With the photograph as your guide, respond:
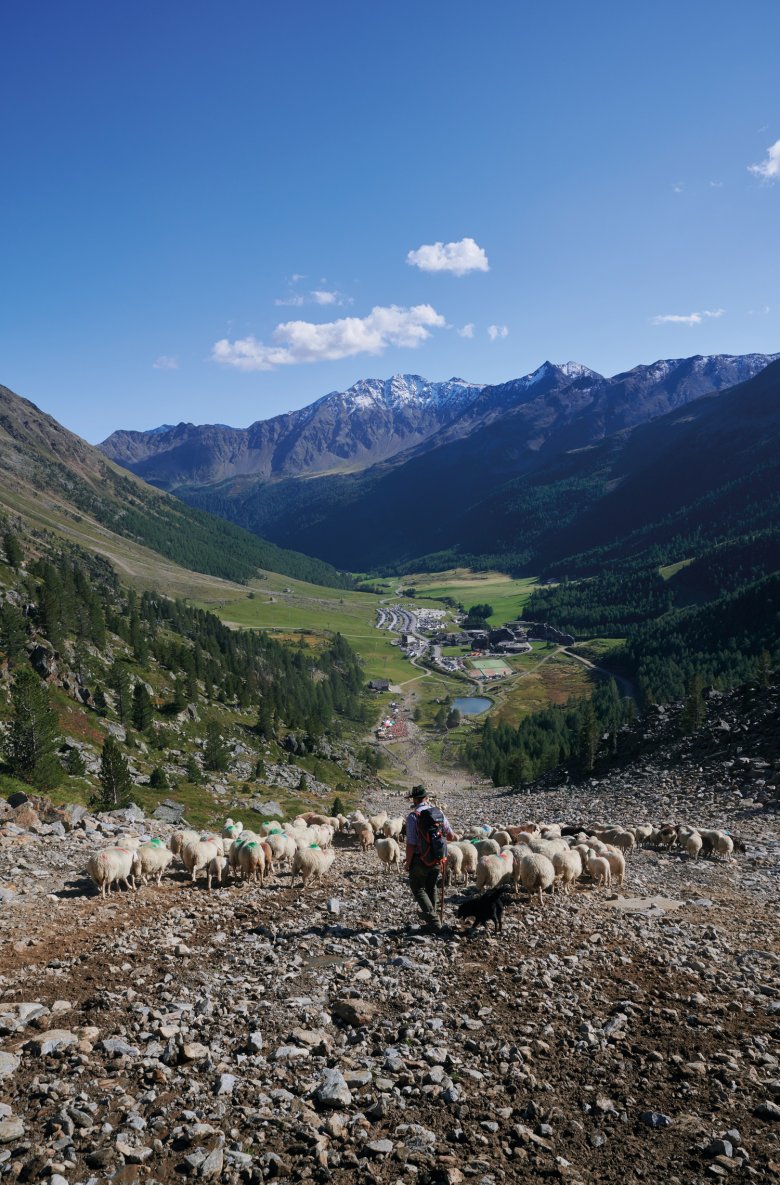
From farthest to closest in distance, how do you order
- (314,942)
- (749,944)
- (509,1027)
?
1. (749,944)
2. (314,942)
3. (509,1027)

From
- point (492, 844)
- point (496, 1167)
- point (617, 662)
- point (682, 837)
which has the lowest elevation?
point (617, 662)

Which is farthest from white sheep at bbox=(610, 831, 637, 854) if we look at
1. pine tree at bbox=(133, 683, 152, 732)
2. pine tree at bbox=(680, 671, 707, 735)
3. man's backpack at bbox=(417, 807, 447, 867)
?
pine tree at bbox=(133, 683, 152, 732)

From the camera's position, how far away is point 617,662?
629ft

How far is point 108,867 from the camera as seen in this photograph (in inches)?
802

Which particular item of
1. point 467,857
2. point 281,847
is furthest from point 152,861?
point 467,857

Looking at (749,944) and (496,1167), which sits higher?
(496,1167)

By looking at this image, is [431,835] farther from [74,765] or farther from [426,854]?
[74,765]

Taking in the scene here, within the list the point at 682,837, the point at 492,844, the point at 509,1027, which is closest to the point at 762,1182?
the point at 509,1027

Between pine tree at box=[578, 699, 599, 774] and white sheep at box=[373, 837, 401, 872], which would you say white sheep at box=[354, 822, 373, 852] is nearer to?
white sheep at box=[373, 837, 401, 872]

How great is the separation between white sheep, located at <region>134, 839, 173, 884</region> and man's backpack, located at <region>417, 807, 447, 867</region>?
425 inches

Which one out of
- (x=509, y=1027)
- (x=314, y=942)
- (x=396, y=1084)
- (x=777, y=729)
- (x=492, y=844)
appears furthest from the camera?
(x=777, y=729)

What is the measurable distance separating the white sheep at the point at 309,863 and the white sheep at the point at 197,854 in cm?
281

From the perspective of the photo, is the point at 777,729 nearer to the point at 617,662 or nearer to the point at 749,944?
the point at 749,944

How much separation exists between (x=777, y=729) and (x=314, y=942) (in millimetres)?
46874
